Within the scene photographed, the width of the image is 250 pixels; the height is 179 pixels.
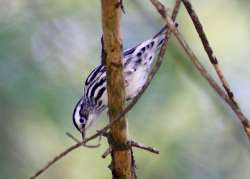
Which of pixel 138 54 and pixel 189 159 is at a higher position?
pixel 138 54

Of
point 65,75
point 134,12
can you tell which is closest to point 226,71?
point 134,12

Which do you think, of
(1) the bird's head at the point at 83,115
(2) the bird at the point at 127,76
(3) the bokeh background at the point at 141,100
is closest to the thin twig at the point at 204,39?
(2) the bird at the point at 127,76

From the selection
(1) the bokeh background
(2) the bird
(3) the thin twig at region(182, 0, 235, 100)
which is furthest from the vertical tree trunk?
(1) the bokeh background

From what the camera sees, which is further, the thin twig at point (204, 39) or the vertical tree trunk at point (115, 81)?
the vertical tree trunk at point (115, 81)

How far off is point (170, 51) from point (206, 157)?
1.54 feet

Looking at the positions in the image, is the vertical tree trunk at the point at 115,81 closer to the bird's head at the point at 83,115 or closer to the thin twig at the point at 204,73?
the thin twig at the point at 204,73

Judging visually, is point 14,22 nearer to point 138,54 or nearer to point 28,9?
point 28,9

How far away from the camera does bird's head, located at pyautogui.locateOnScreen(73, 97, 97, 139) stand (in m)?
2.47

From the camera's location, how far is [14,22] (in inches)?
105

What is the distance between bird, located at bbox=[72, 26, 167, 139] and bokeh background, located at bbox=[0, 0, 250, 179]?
21 cm

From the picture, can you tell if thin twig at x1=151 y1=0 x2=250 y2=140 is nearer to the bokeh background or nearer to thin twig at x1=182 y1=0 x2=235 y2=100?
thin twig at x1=182 y1=0 x2=235 y2=100

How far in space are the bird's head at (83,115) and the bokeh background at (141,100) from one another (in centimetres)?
14

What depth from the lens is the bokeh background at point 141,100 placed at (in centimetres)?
266

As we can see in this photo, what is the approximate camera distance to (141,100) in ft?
8.89
